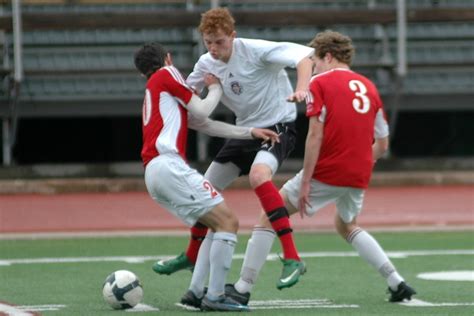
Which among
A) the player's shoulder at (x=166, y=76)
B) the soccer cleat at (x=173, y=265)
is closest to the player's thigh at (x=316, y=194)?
the soccer cleat at (x=173, y=265)

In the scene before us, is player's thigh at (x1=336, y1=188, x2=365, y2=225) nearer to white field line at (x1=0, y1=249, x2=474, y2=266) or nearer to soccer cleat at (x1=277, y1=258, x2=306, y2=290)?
soccer cleat at (x1=277, y1=258, x2=306, y2=290)

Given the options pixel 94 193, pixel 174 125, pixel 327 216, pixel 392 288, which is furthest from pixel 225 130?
pixel 94 193

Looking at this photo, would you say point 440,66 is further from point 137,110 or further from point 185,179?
point 185,179

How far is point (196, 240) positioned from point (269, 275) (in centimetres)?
197

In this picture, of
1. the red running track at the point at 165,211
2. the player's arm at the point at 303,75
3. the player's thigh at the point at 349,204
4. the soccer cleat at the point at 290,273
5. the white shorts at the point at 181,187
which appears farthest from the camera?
the red running track at the point at 165,211

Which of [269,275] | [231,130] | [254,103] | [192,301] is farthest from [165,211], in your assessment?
[192,301]

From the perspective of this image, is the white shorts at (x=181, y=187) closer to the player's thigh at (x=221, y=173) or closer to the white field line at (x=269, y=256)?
the player's thigh at (x=221, y=173)

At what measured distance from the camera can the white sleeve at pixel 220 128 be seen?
9.12 metres

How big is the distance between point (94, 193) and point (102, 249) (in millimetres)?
6938

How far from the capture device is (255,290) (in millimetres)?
10312

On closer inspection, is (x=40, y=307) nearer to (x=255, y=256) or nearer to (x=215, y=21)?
(x=255, y=256)

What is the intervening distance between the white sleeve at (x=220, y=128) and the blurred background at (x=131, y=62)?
37.9 ft

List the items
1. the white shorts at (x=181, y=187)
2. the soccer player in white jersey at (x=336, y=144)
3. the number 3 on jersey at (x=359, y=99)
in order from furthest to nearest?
the number 3 on jersey at (x=359, y=99)
the soccer player in white jersey at (x=336, y=144)
the white shorts at (x=181, y=187)

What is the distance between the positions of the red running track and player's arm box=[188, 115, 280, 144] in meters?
7.32
